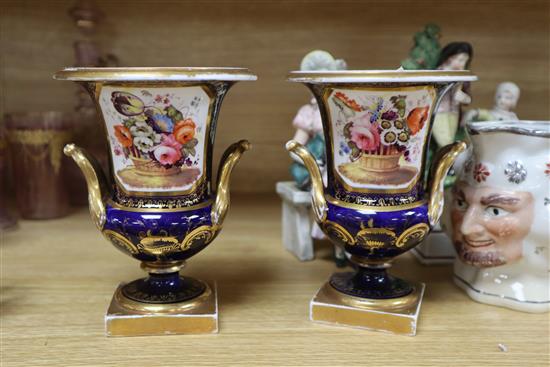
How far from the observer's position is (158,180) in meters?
0.58

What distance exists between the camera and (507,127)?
0.64m

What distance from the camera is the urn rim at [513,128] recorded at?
24.9 inches

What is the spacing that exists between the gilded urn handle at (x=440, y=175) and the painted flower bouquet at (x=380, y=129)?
6 centimetres

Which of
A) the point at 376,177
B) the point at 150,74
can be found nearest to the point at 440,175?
the point at 376,177

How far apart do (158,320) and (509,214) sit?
0.42 metres

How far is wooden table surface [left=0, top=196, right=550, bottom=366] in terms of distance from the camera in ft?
1.81

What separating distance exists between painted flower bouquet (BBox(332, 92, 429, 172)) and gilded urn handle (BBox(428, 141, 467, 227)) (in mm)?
55

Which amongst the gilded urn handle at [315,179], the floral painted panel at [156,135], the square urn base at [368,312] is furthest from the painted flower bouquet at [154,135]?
the square urn base at [368,312]

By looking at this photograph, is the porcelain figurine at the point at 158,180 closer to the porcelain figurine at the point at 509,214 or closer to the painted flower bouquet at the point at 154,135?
the painted flower bouquet at the point at 154,135

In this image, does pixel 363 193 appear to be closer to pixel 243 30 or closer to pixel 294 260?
pixel 294 260

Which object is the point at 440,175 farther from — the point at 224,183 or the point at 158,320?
the point at 158,320

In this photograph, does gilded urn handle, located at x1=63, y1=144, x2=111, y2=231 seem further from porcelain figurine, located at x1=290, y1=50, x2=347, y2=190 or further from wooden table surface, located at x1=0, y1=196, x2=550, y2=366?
porcelain figurine, located at x1=290, y1=50, x2=347, y2=190

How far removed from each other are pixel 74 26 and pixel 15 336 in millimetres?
725

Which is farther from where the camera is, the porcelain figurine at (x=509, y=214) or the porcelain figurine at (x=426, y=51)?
the porcelain figurine at (x=426, y=51)
